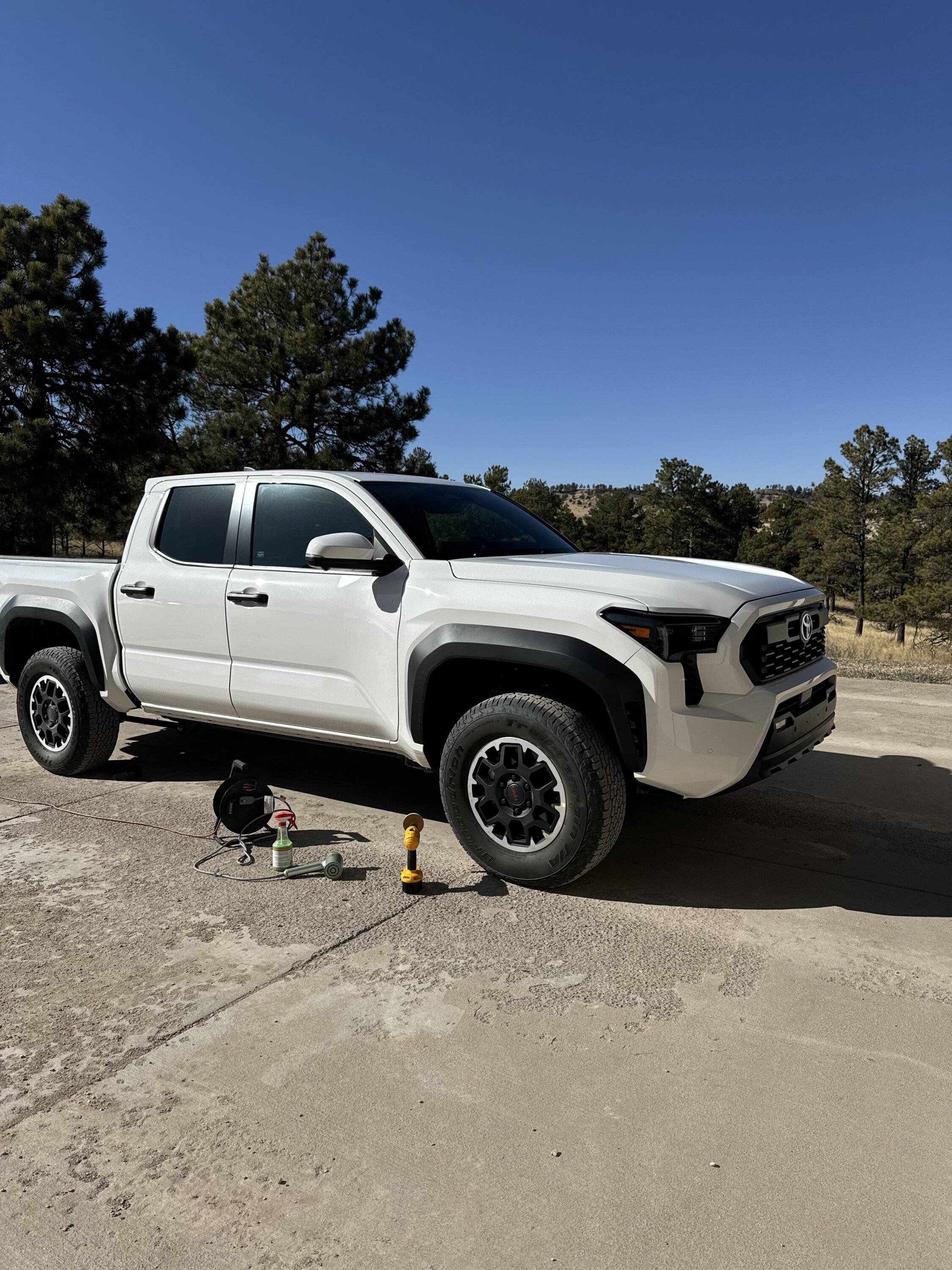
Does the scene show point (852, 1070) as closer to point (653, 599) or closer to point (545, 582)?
point (653, 599)

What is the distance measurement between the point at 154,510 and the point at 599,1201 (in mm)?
4467

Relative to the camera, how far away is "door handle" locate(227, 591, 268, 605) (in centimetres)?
454

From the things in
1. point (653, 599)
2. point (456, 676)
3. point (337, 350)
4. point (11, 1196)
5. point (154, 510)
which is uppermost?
point (337, 350)

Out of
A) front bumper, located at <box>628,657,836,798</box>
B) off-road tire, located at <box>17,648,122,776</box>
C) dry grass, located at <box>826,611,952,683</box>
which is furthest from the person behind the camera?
dry grass, located at <box>826,611,952,683</box>

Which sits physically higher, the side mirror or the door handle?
the side mirror

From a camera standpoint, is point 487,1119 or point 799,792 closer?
point 487,1119

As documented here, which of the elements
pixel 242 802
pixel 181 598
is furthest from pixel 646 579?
pixel 181 598

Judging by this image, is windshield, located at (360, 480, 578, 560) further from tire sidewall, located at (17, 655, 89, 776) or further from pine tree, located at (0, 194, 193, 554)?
pine tree, located at (0, 194, 193, 554)

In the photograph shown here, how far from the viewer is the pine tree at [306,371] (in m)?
24.2

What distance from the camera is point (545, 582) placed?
12.3 feet

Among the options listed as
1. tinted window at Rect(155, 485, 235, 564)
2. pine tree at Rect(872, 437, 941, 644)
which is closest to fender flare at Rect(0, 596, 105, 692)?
tinted window at Rect(155, 485, 235, 564)

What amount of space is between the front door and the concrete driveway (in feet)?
2.28

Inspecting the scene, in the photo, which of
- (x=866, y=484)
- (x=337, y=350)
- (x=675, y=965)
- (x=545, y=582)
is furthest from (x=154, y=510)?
(x=866, y=484)

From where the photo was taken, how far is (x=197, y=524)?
199 inches
